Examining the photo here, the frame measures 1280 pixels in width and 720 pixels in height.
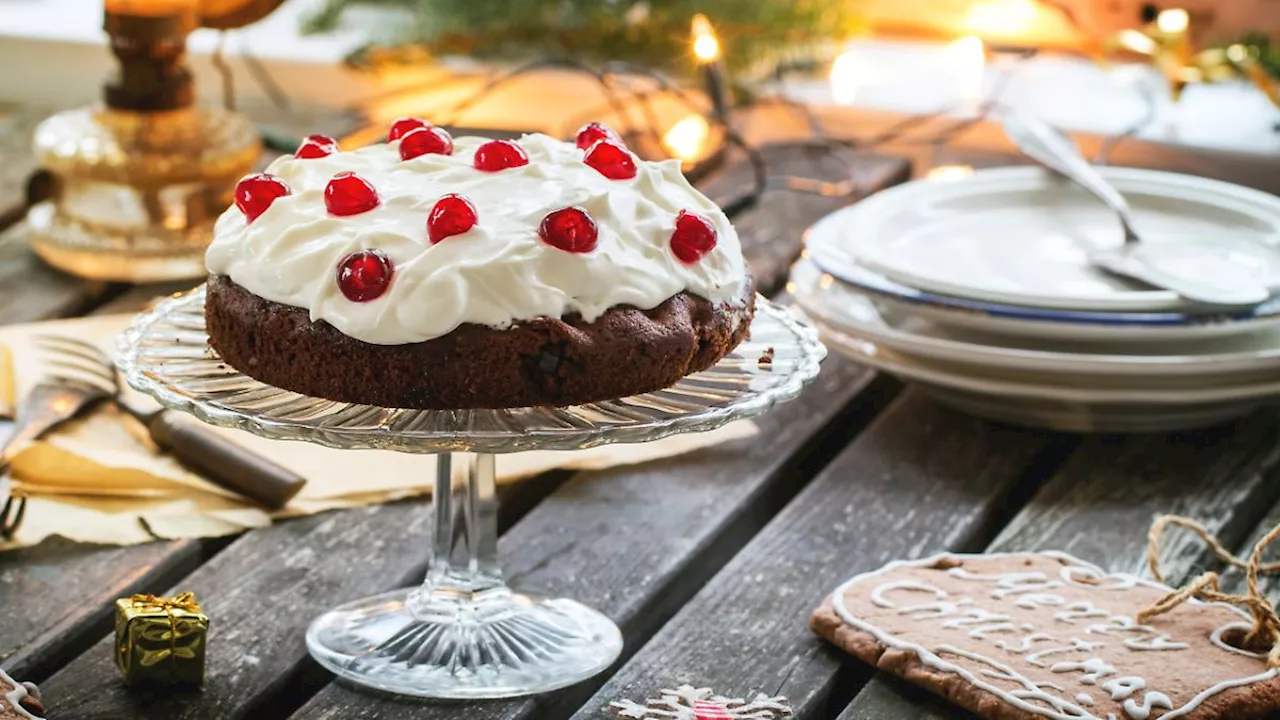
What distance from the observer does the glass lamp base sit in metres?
1.10

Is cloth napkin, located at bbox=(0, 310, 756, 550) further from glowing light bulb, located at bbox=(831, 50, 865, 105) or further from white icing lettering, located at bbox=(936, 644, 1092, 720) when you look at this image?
glowing light bulb, located at bbox=(831, 50, 865, 105)

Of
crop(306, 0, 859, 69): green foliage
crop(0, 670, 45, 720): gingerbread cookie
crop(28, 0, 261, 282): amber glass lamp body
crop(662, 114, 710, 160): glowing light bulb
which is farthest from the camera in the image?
crop(306, 0, 859, 69): green foliage

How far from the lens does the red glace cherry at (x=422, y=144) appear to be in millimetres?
1211

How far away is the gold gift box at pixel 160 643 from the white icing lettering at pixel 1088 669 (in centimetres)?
55

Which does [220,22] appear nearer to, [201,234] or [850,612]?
[201,234]

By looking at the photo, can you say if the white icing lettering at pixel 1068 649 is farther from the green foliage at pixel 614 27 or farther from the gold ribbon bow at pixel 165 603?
the green foliage at pixel 614 27

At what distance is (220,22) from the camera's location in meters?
2.03

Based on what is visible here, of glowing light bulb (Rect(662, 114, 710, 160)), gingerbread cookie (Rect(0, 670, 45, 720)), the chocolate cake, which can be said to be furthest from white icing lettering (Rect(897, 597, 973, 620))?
glowing light bulb (Rect(662, 114, 710, 160))

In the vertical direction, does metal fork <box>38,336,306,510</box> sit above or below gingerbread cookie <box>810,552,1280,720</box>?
below

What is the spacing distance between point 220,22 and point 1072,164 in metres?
1.01

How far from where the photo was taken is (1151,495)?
140cm

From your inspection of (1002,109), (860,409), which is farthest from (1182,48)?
(860,409)

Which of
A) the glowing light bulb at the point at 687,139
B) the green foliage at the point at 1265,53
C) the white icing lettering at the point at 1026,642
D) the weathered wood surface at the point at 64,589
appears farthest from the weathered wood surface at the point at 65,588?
the green foliage at the point at 1265,53

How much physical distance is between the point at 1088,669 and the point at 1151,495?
1.15 feet
